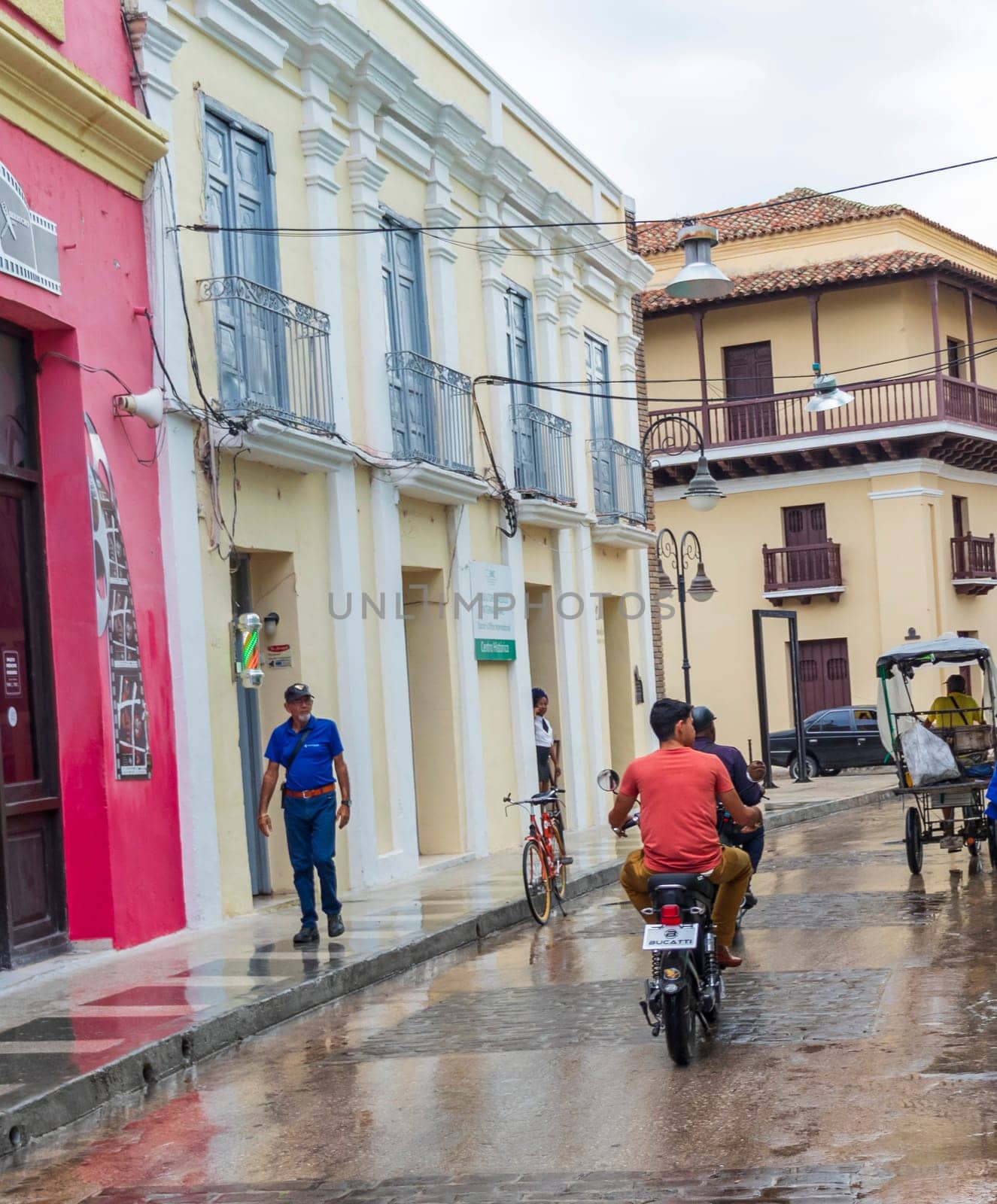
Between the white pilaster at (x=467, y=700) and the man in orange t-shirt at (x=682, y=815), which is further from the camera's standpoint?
the white pilaster at (x=467, y=700)

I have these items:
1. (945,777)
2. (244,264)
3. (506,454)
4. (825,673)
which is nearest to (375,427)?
(244,264)

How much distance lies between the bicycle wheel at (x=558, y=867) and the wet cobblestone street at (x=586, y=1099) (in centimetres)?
256

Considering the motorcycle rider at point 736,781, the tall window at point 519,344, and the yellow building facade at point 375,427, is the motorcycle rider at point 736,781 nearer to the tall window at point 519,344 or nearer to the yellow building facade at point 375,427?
the yellow building facade at point 375,427

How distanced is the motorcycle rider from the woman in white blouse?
643 cm

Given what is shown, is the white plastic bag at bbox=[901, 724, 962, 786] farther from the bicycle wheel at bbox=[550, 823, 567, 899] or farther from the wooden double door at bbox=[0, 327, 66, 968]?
the wooden double door at bbox=[0, 327, 66, 968]

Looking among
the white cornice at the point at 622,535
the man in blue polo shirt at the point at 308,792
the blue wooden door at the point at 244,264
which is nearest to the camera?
the man in blue polo shirt at the point at 308,792

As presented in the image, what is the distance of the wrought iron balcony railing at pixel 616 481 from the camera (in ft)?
77.8

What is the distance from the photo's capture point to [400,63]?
17.4 m

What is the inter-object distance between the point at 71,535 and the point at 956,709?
8.38m

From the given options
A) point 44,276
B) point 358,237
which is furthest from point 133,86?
point 358,237

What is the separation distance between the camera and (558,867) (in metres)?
14.1

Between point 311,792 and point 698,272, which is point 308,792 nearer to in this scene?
point 311,792

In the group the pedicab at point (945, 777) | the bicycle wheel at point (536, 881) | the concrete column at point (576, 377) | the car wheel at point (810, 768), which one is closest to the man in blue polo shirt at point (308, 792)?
the bicycle wheel at point (536, 881)

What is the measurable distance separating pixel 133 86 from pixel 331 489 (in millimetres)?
4221
